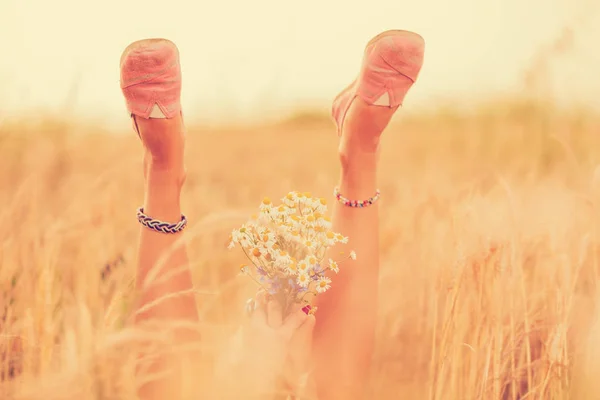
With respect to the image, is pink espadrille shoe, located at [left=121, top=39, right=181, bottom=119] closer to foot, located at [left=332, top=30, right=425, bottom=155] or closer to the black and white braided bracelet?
the black and white braided bracelet

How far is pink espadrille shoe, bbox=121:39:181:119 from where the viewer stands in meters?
1.05

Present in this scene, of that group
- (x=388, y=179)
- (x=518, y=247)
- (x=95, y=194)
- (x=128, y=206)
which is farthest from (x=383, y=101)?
(x=388, y=179)

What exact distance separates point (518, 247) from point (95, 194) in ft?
2.93

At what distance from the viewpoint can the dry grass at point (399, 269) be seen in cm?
97

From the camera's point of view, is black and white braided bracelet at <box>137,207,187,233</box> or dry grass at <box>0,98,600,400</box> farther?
black and white braided bracelet at <box>137,207,187,233</box>

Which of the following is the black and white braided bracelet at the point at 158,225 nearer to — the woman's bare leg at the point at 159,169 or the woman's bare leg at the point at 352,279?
the woman's bare leg at the point at 159,169

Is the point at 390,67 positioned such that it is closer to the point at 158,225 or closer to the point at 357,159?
the point at 357,159

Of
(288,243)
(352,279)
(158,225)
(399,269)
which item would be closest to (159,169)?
(158,225)

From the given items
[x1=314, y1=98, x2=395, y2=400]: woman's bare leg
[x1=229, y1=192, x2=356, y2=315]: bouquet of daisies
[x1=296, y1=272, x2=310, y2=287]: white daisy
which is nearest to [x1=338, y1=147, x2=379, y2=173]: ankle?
[x1=314, y1=98, x2=395, y2=400]: woman's bare leg

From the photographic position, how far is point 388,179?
2221 mm

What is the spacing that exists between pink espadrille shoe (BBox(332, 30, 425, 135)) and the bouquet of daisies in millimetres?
238

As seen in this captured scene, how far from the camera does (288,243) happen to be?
0.96 metres

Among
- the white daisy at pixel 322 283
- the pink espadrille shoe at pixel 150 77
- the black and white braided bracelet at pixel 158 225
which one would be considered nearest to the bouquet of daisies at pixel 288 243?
the white daisy at pixel 322 283

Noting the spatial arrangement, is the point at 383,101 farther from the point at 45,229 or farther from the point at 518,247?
the point at 45,229
